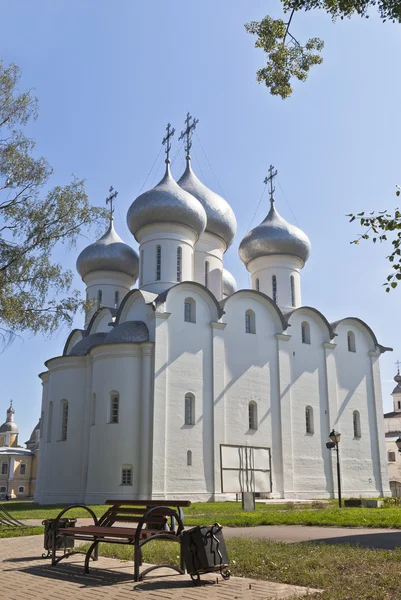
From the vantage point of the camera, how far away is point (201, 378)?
79.0 ft

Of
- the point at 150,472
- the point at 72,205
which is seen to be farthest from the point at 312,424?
the point at 72,205

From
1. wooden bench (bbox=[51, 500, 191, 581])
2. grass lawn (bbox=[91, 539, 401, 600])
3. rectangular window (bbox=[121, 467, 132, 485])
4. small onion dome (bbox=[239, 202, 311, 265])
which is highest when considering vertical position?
small onion dome (bbox=[239, 202, 311, 265])

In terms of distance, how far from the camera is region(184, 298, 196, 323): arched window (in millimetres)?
24672

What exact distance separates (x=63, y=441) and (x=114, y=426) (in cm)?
320

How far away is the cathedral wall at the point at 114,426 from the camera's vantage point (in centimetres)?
2238

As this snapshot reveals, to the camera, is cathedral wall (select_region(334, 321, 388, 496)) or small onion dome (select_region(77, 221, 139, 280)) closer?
cathedral wall (select_region(334, 321, 388, 496))

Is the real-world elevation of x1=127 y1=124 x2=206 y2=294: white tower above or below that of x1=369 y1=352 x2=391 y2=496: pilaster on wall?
above

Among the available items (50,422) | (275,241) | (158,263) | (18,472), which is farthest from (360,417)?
(18,472)

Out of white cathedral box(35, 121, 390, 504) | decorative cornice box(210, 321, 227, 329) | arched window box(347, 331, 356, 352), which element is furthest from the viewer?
arched window box(347, 331, 356, 352)

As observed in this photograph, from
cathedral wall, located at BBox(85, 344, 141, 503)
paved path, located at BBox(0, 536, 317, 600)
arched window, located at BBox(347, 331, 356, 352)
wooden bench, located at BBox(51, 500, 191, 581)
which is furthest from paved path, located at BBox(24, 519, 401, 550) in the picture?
arched window, located at BBox(347, 331, 356, 352)

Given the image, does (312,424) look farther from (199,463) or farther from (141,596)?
(141,596)

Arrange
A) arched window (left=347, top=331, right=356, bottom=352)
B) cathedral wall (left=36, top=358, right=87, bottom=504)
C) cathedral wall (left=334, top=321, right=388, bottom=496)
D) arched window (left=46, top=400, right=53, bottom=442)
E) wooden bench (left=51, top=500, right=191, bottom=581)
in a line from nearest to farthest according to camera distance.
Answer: wooden bench (left=51, top=500, right=191, bottom=581), cathedral wall (left=36, top=358, right=87, bottom=504), arched window (left=46, top=400, right=53, bottom=442), cathedral wall (left=334, top=321, right=388, bottom=496), arched window (left=347, top=331, right=356, bottom=352)

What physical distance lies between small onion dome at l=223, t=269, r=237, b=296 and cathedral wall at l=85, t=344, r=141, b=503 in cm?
1149

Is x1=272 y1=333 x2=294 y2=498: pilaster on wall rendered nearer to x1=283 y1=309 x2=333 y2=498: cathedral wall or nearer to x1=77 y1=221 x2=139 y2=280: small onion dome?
x1=283 y1=309 x2=333 y2=498: cathedral wall
